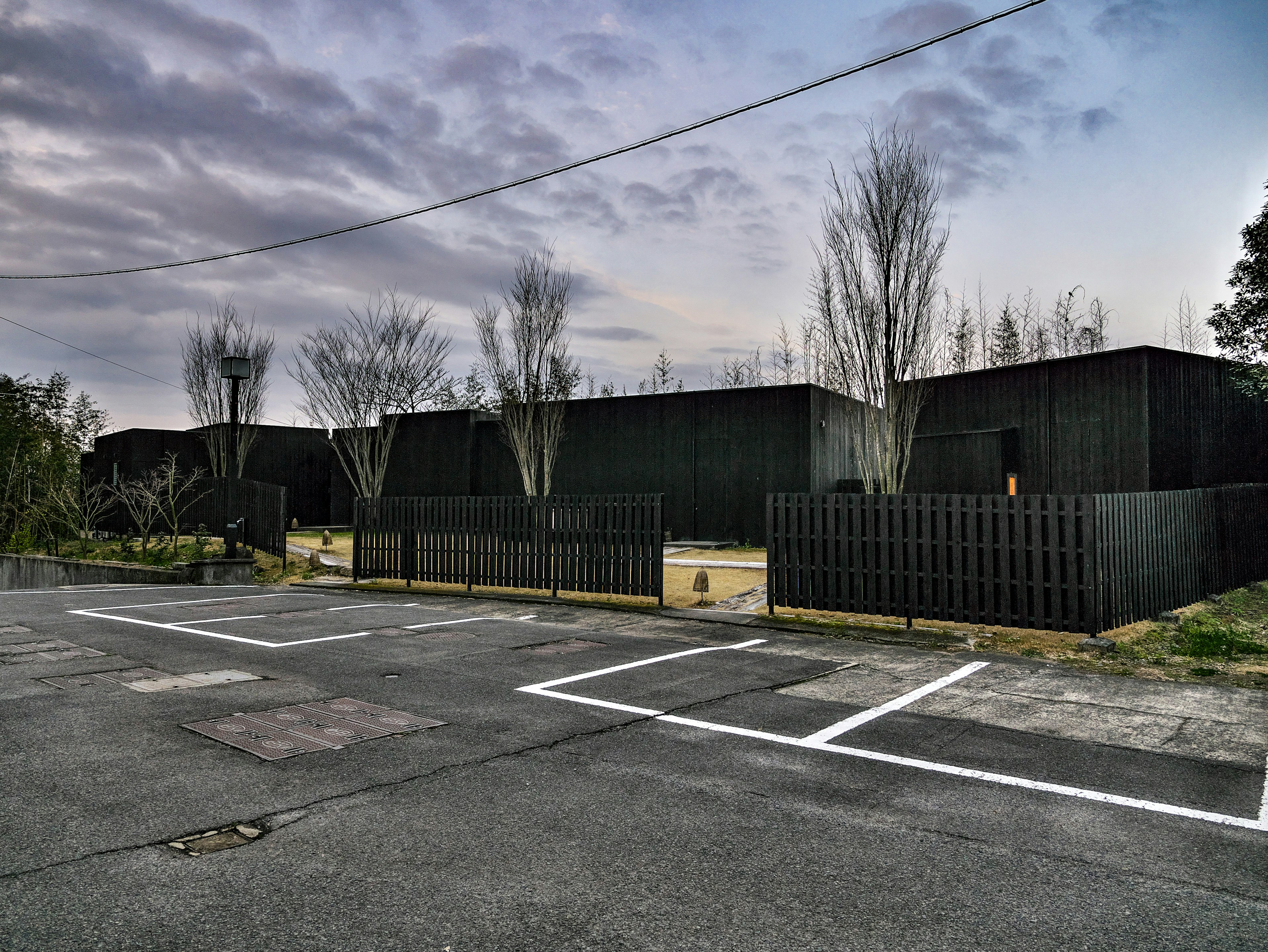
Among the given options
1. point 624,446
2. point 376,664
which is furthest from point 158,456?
point 376,664

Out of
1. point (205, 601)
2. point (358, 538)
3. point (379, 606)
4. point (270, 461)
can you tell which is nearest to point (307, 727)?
point (379, 606)

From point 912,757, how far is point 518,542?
9307 millimetres

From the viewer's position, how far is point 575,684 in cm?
671

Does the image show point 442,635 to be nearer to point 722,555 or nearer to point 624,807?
point 624,807

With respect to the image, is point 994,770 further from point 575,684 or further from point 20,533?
point 20,533

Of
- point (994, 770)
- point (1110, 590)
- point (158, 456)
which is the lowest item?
point (994, 770)

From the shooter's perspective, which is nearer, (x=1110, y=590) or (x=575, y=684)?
(x=575, y=684)

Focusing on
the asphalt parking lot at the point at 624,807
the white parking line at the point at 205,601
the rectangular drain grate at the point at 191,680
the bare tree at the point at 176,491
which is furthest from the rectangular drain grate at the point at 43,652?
the bare tree at the point at 176,491

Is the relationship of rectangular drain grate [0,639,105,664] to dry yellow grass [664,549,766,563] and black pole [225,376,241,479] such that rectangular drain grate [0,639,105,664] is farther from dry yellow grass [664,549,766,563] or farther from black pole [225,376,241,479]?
dry yellow grass [664,549,766,563]

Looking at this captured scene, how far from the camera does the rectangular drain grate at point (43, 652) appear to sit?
7.44m

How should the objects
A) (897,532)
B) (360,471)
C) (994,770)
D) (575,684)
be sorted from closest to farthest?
1. (994,770)
2. (575,684)
3. (897,532)
4. (360,471)

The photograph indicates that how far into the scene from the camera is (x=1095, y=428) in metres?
19.9

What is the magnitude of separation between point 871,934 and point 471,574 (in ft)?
38.8

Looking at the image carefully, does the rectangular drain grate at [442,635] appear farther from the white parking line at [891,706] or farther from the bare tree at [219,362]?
the bare tree at [219,362]
